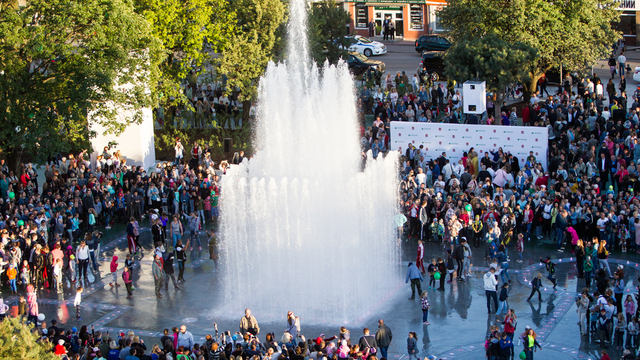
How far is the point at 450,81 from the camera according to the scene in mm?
35188

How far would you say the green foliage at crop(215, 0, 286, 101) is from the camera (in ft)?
109

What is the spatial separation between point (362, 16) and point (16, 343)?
2007 inches

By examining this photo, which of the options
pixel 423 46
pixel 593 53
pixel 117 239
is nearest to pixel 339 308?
pixel 117 239

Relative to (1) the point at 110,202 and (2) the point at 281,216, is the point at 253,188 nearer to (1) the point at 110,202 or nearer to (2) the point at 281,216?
(2) the point at 281,216

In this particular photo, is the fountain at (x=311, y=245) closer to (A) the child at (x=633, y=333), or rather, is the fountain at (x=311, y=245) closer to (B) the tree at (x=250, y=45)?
(A) the child at (x=633, y=333)

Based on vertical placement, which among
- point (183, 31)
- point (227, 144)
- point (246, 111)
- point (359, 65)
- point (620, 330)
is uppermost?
point (183, 31)

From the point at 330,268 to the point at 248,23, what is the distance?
16427 millimetres

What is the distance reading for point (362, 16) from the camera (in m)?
58.2

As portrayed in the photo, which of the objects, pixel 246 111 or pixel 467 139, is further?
pixel 246 111

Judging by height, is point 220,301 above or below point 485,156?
below

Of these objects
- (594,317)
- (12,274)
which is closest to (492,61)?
(594,317)

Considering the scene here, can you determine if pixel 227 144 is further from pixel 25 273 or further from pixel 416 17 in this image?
pixel 416 17

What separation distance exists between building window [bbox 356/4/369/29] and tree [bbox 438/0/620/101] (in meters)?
24.0

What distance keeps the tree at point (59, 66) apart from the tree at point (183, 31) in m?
3.68
